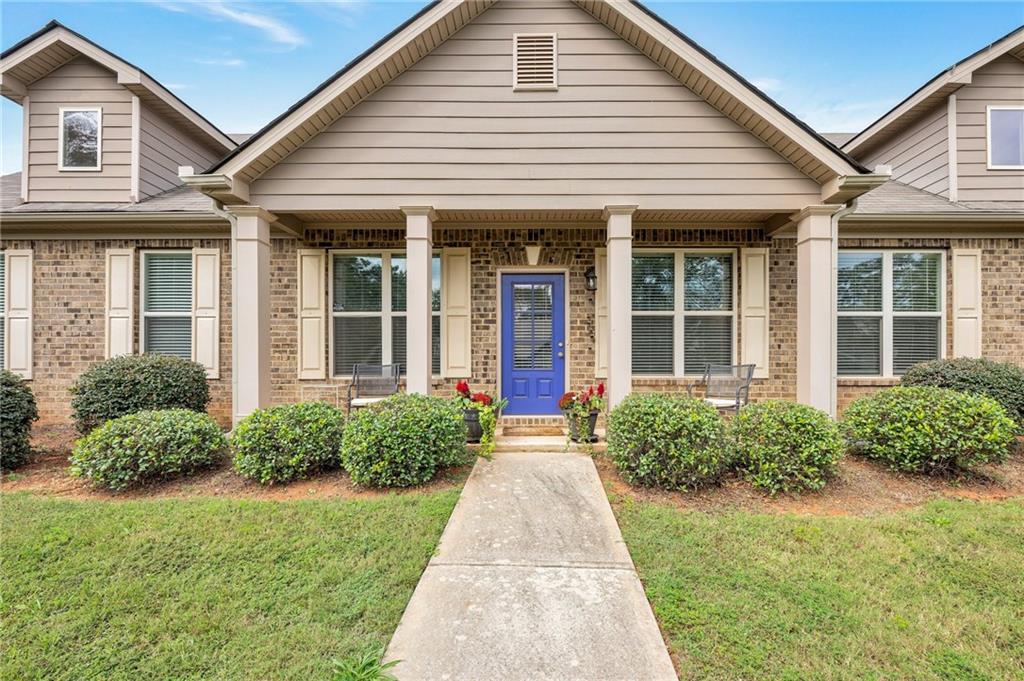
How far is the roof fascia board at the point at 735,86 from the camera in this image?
5.04 m

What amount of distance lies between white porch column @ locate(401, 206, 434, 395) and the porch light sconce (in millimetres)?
1872

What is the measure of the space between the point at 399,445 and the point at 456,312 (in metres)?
2.99

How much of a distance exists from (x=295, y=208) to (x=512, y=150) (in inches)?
100.0

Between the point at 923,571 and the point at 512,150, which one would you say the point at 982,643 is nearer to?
the point at 923,571

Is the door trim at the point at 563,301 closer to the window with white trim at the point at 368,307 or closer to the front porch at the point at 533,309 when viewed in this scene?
the front porch at the point at 533,309

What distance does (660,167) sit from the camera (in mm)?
5418

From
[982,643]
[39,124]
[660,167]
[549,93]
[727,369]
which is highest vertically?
[39,124]

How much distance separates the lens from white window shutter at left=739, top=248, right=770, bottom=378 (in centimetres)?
699

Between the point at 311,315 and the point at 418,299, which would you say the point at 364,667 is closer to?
the point at 418,299

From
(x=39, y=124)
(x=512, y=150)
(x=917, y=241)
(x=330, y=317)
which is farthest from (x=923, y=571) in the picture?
(x=39, y=124)

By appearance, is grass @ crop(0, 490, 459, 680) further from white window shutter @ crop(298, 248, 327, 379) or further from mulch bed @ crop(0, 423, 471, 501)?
white window shutter @ crop(298, 248, 327, 379)

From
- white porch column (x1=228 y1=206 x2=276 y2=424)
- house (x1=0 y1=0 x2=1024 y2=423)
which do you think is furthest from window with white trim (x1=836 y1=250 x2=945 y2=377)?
white porch column (x1=228 y1=206 x2=276 y2=424)

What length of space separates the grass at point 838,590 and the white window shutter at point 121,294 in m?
7.30

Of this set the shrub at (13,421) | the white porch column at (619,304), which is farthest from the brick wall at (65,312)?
the white porch column at (619,304)
